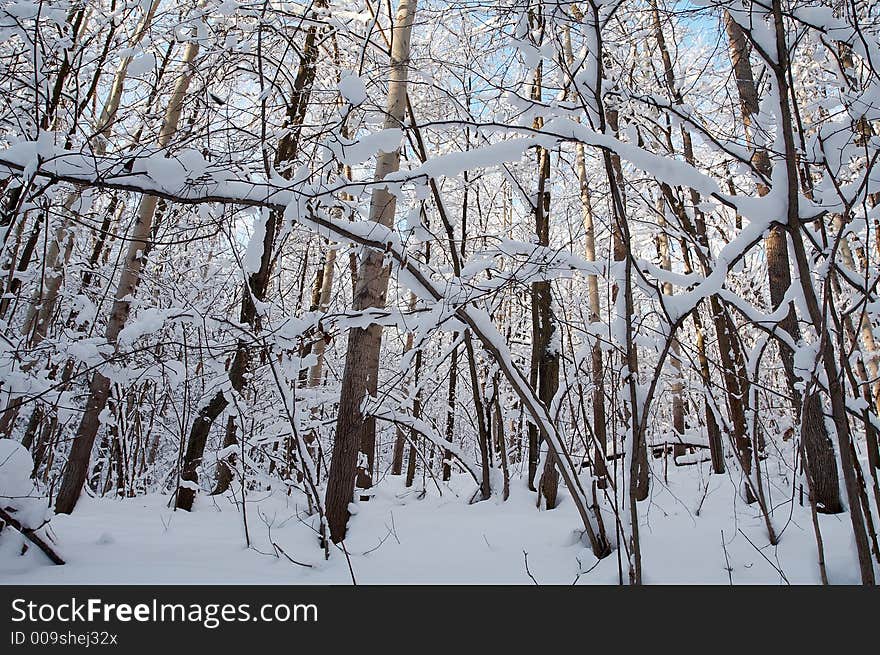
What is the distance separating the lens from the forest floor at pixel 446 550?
7.28 feet

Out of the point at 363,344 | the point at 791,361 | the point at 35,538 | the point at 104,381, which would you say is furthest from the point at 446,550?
the point at 104,381

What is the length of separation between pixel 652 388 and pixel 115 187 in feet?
7.67

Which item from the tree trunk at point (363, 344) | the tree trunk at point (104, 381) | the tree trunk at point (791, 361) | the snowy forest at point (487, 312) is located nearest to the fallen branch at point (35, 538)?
the snowy forest at point (487, 312)

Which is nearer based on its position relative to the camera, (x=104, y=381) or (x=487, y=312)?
(x=487, y=312)

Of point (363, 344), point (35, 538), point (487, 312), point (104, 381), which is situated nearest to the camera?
point (35, 538)

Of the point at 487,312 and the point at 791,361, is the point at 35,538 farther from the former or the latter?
the point at 791,361

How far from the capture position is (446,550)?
2.78m

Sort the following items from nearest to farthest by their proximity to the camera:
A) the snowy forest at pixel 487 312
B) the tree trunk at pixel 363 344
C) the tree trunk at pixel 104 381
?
the snowy forest at pixel 487 312
the tree trunk at pixel 363 344
the tree trunk at pixel 104 381

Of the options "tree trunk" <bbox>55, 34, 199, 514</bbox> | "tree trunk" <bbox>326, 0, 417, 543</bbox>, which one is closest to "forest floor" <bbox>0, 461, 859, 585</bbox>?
"tree trunk" <bbox>326, 0, 417, 543</bbox>

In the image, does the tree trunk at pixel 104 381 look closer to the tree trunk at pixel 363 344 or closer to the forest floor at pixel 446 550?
the forest floor at pixel 446 550

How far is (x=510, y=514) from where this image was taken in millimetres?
3621

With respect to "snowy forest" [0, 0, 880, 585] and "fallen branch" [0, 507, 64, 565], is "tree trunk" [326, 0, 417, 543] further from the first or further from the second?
"fallen branch" [0, 507, 64, 565]

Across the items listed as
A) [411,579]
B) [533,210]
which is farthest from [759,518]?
[533,210]
